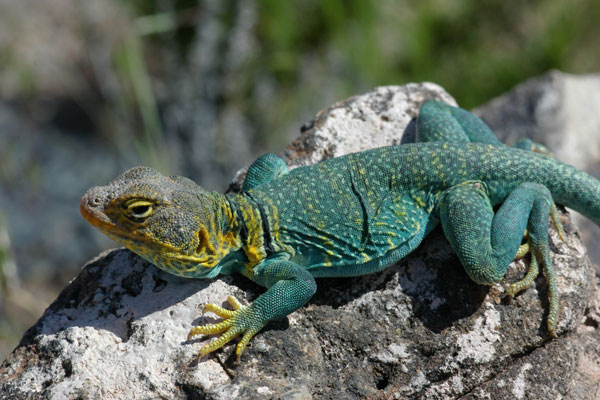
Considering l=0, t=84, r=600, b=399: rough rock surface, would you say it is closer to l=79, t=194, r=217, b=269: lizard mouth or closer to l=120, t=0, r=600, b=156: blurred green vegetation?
l=79, t=194, r=217, b=269: lizard mouth

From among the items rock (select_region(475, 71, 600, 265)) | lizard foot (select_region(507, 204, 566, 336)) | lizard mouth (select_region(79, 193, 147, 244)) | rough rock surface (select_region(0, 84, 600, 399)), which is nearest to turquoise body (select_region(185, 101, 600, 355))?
lizard foot (select_region(507, 204, 566, 336))

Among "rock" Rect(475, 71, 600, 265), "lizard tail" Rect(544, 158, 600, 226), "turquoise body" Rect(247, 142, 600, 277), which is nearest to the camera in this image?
"turquoise body" Rect(247, 142, 600, 277)

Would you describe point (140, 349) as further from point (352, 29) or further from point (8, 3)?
point (8, 3)

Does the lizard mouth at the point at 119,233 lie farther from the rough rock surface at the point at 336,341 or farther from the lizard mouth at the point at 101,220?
the rough rock surface at the point at 336,341

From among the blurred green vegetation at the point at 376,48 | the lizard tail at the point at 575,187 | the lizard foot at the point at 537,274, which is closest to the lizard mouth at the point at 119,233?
the lizard foot at the point at 537,274

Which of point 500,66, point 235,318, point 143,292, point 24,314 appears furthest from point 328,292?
point 500,66

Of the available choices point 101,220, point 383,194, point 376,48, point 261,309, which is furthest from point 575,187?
point 376,48
